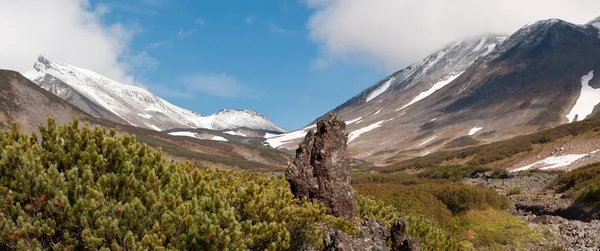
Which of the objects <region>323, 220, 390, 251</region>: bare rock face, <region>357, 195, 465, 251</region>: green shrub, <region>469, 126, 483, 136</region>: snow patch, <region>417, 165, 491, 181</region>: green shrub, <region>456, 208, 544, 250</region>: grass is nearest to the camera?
<region>323, 220, 390, 251</region>: bare rock face

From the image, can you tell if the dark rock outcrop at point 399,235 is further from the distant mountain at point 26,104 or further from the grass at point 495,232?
the distant mountain at point 26,104

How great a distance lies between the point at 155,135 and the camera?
6762 inches

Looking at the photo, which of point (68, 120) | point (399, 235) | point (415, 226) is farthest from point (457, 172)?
point (68, 120)

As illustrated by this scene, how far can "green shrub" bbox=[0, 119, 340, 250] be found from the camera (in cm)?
690

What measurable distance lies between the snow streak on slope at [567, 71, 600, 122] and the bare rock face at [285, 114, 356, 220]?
145 metres

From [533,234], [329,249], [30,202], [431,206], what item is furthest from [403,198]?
[30,202]

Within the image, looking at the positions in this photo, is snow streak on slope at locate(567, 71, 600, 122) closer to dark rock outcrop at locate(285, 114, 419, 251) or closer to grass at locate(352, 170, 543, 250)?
grass at locate(352, 170, 543, 250)

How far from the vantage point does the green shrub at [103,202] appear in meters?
6.90

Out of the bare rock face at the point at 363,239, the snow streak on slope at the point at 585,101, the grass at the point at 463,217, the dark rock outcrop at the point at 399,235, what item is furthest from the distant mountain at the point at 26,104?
the snow streak on slope at the point at 585,101

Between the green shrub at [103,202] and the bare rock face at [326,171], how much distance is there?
13.8 feet

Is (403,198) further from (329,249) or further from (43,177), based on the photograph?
(43,177)

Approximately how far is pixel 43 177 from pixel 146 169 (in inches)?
63.3

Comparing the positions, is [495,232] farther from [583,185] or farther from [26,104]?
[26,104]

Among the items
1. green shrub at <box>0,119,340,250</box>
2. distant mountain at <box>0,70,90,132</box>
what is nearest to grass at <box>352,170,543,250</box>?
green shrub at <box>0,119,340,250</box>
